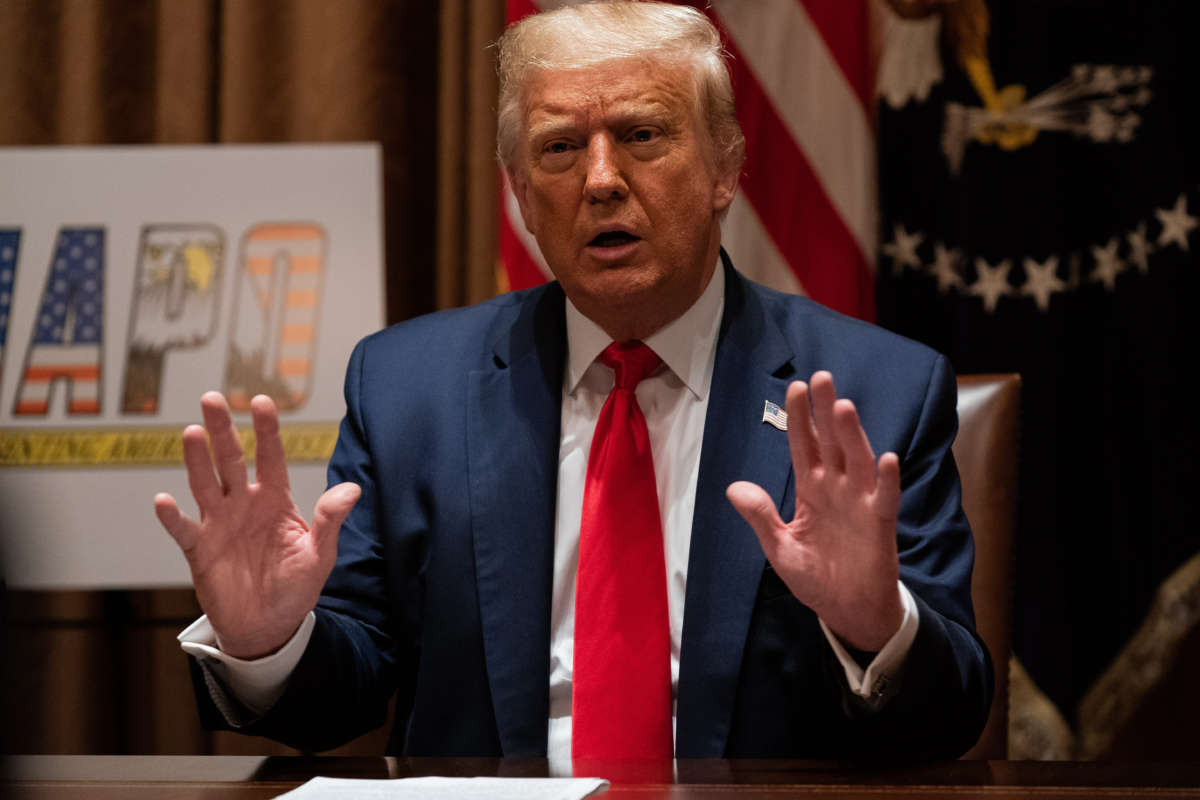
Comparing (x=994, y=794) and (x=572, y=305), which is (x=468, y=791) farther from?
(x=572, y=305)

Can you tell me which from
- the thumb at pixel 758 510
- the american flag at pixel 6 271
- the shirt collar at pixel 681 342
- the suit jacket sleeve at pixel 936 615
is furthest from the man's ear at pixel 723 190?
the american flag at pixel 6 271

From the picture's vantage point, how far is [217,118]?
9.37 ft

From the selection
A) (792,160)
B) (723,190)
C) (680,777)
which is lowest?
(680,777)

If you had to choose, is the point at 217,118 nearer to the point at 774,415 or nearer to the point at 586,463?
the point at 586,463

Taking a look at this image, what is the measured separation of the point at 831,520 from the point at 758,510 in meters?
0.08

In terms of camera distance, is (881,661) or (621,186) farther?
(621,186)

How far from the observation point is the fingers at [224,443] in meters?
1.27

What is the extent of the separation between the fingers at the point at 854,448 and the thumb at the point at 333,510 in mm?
504

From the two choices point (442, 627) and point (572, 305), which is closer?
point (442, 627)

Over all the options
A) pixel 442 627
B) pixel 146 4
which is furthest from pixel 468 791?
pixel 146 4

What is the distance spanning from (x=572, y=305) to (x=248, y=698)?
724 millimetres

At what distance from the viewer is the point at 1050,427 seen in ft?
8.04

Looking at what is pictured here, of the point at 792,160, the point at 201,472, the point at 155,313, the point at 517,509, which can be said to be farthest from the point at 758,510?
the point at 155,313

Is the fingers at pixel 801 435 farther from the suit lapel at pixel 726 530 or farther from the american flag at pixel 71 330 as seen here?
the american flag at pixel 71 330
